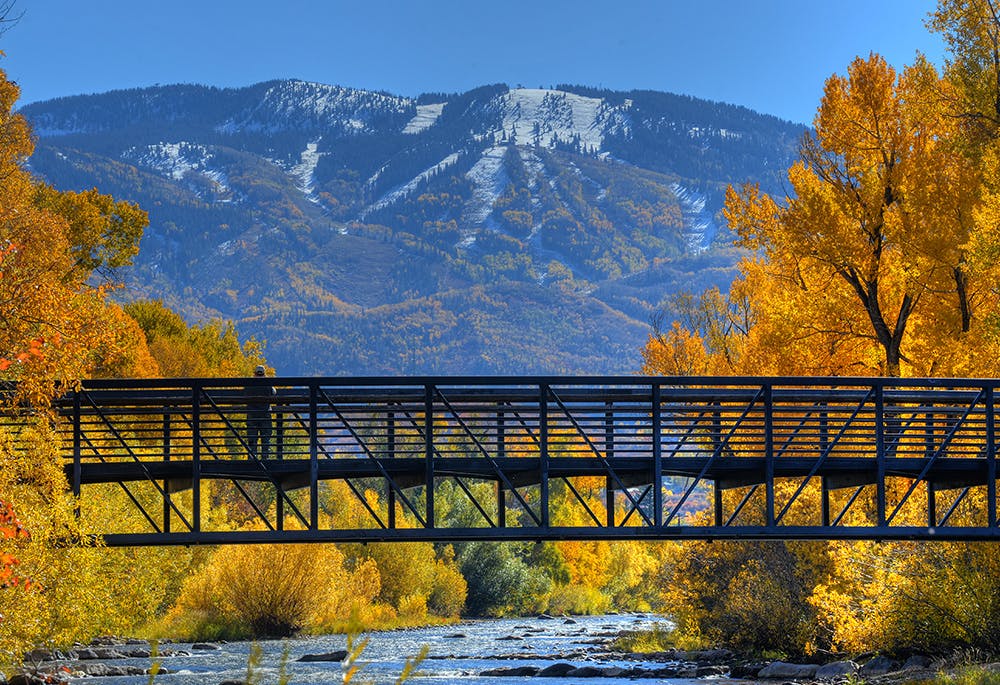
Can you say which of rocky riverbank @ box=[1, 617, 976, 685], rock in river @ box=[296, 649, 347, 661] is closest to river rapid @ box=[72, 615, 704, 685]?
rocky riverbank @ box=[1, 617, 976, 685]

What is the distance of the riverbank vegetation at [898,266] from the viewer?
3234 centimetres

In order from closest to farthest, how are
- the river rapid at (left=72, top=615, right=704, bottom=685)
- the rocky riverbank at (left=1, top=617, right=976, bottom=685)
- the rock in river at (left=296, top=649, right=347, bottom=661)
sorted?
the rocky riverbank at (left=1, top=617, right=976, bottom=685), the river rapid at (left=72, top=615, right=704, bottom=685), the rock in river at (left=296, top=649, right=347, bottom=661)

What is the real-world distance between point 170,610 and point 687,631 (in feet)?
84.3

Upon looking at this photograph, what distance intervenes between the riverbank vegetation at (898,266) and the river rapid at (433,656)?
7.75 metres

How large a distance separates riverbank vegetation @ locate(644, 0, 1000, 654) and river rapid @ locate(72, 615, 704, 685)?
775cm

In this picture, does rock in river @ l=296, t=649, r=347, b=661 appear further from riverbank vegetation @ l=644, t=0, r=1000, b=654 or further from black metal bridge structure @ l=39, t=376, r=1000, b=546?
black metal bridge structure @ l=39, t=376, r=1000, b=546

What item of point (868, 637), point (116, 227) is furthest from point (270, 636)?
point (868, 637)

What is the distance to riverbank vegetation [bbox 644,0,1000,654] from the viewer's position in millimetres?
32344

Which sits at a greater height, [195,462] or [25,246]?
[25,246]

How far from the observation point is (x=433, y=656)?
174 ft

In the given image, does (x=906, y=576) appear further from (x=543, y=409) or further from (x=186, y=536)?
(x=186, y=536)

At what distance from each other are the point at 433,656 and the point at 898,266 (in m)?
26.4

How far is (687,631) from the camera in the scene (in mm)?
47469

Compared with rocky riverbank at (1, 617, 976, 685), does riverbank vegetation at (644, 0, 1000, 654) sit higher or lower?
higher
